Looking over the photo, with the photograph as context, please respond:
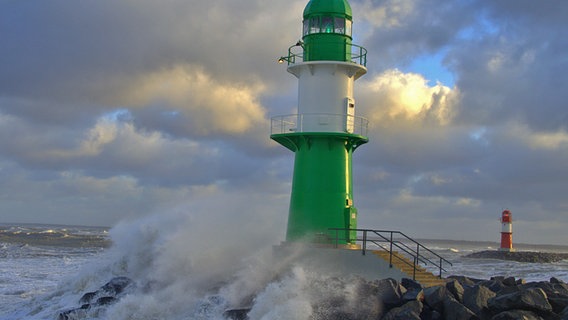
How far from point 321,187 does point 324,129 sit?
121 cm

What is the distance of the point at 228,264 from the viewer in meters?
14.7

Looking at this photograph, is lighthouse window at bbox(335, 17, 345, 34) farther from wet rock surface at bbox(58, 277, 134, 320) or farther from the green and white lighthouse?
wet rock surface at bbox(58, 277, 134, 320)

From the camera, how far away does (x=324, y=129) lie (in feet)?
47.7

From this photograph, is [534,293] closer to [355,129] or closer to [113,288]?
[355,129]

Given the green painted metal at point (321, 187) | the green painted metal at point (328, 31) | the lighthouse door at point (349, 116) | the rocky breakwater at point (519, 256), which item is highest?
the green painted metal at point (328, 31)

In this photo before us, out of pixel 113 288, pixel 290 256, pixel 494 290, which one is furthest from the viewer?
pixel 113 288

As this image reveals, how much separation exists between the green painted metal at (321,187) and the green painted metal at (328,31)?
1.76 m

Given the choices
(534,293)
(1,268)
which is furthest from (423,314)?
(1,268)

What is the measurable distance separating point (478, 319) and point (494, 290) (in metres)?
1.92

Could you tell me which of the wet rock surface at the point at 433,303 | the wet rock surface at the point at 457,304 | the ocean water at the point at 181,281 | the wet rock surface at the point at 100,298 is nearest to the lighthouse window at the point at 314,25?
the ocean water at the point at 181,281

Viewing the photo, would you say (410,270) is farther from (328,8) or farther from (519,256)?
(519,256)

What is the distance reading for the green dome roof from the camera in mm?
14711

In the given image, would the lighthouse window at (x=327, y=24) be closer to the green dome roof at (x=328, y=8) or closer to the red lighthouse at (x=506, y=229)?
the green dome roof at (x=328, y=8)

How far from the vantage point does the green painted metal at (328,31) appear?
14727 mm
